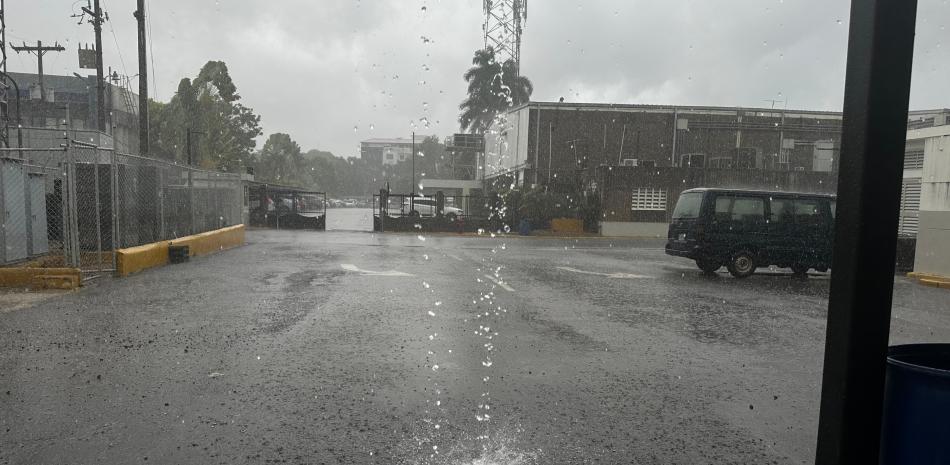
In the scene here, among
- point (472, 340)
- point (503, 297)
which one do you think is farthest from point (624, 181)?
point (472, 340)

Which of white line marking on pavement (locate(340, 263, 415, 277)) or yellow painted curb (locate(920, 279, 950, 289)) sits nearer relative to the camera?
white line marking on pavement (locate(340, 263, 415, 277))

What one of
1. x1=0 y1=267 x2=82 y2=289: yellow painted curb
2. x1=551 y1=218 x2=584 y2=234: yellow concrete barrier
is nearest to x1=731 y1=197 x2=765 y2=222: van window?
x1=0 y1=267 x2=82 y2=289: yellow painted curb

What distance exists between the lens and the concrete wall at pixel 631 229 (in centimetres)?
2945

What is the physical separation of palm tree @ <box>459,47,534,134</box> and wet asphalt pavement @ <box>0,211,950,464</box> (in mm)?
44314

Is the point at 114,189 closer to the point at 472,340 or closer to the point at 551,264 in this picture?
the point at 472,340

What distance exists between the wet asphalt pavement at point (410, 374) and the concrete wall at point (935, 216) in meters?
3.84

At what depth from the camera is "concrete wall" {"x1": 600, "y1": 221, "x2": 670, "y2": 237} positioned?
29.5 metres

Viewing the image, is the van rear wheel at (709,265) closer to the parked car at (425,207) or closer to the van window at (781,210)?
the van window at (781,210)

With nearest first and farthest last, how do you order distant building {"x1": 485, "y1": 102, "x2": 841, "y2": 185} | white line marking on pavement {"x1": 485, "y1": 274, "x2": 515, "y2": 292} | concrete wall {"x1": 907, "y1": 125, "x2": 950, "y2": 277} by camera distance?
white line marking on pavement {"x1": 485, "y1": 274, "x2": 515, "y2": 292}, concrete wall {"x1": 907, "y1": 125, "x2": 950, "y2": 277}, distant building {"x1": 485, "y1": 102, "x2": 841, "y2": 185}

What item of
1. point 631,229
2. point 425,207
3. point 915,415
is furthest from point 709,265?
point 425,207

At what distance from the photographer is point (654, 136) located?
1412 inches

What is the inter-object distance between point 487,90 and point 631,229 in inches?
1059

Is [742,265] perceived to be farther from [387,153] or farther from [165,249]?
[387,153]

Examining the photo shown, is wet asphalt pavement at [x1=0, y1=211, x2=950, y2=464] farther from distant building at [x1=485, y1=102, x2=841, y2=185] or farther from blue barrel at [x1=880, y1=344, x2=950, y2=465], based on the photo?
distant building at [x1=485, y1=102, x2=841, y2=185]
